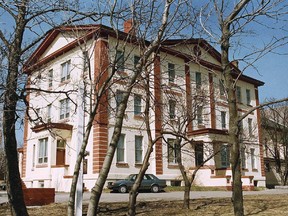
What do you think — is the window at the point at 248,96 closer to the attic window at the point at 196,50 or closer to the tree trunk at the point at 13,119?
the attic window at the point at 196,50

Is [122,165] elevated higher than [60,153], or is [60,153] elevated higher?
[60,153]

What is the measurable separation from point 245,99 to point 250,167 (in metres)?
7.30

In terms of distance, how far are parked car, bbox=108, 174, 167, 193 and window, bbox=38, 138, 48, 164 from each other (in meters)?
6.85

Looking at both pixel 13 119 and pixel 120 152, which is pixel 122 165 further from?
pixel 13 119

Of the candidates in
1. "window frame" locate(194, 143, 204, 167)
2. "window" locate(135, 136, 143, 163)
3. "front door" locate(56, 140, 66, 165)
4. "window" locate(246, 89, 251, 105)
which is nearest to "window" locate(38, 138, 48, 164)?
"front door" locate(56, 140, 66, 165)

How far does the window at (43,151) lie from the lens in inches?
1220

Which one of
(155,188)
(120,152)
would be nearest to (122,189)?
(155,188)

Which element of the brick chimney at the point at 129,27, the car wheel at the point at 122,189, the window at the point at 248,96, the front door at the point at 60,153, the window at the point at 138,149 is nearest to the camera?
the brick chimney at the point at 129,27

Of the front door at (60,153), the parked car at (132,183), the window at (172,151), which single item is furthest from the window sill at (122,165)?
the front door at (60,153)

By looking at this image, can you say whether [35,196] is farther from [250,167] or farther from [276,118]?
[276,118]

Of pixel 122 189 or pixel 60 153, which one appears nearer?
pixel 122 189

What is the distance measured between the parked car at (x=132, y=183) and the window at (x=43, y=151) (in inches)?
270

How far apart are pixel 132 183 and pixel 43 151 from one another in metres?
9.54

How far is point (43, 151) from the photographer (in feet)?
103
